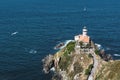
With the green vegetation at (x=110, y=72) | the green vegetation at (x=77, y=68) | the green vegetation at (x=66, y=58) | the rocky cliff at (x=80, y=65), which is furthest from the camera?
the green vegetation at (x=66, y=58)

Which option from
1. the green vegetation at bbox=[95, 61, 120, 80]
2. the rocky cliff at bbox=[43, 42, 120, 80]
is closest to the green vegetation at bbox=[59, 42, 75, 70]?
the rocky cliff at bbox=[43, 42, 120, 80]

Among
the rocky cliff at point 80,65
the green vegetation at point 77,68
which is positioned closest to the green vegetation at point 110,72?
the rocky cliff at point 80,65

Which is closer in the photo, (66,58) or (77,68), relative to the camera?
(77,68)

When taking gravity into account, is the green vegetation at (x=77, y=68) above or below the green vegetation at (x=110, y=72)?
below

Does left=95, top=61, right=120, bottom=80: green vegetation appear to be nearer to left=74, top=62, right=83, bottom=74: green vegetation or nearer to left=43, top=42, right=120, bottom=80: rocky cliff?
left=43, top=42, right=120, bottom=80: rocky cliff

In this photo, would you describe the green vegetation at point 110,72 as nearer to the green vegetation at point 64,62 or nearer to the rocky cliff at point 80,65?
the rocky cliff at point 80,65

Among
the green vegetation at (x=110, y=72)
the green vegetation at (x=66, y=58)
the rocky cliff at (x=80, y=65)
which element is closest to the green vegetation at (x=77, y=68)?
the rocky cliff at (x=80, y=65)

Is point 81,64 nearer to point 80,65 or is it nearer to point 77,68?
point 80,65

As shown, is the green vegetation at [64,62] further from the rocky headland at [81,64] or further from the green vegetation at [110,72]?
the green vegetation at [110,72]

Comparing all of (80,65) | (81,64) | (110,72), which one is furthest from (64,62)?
(110,72)

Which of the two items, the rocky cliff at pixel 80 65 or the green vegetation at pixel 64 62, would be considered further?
the green vegetation at pixel 64 62

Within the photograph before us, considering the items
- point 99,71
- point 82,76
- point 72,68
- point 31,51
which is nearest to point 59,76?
point 72,68

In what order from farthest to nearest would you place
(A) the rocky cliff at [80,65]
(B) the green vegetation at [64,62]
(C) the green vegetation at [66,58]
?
(C) the green vegetation at [66,58] → (B) the green vegetation at [64,62] → (A) the rocky cliff at [80,65]

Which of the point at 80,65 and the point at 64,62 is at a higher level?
the point at 80,65
